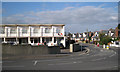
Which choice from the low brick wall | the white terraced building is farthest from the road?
the white terraced building

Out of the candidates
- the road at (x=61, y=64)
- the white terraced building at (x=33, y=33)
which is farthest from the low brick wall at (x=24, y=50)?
the white terraced building at (x=33, y=33)

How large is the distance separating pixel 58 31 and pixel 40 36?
481 cm

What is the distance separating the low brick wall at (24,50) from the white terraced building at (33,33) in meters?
13.8

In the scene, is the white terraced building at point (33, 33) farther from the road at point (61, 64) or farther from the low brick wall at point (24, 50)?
the road at point (61, 64)

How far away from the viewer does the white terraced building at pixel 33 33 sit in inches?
1411

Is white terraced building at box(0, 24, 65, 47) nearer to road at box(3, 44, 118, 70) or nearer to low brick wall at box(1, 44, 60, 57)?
low brick wall at box(1, 44, 60, 57)

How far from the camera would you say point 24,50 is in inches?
813

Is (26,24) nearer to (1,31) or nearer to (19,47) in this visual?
(1,31)

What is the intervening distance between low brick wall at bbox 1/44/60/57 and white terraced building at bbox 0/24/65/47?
13845 millimetres

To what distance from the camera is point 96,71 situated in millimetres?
10523

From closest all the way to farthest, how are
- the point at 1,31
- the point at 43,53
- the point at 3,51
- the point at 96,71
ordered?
the point at 96,71 < the point at 3,51 < the point at 43,53 < the point at 1,31

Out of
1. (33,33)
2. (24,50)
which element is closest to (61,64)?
(24,50)

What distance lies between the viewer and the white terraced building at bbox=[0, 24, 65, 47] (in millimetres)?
35847

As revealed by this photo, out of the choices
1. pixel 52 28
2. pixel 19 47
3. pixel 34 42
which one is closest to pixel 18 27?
pixel 34 42
